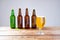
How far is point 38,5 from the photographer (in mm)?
2434

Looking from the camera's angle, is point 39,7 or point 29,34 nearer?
point 29,34

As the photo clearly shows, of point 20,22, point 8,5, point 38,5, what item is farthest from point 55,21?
point 20,22

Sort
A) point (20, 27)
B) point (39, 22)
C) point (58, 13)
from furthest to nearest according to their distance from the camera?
point (58, 13)
point (20, 27)
point (39, 22)

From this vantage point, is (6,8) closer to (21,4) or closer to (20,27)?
(21,4)

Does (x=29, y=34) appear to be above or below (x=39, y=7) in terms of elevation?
below

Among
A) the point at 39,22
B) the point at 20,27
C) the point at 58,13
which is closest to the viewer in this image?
the point at 39,22

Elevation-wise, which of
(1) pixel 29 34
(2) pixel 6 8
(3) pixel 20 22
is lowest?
(1) pixel 29 34

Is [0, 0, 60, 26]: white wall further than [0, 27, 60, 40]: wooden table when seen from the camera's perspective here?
Yes

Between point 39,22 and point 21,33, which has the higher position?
point 39,22

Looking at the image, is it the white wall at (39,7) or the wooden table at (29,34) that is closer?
the wooden table at (29,34)

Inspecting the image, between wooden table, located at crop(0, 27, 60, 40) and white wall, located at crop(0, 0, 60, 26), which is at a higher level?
white wall, located at crop(0, 0, 60, 26)

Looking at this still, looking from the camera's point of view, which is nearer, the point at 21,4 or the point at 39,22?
the point at 39,22

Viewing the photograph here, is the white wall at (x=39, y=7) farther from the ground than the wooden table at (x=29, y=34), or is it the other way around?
the white wall at (x=39, y=7)

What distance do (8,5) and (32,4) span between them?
0.45 m
